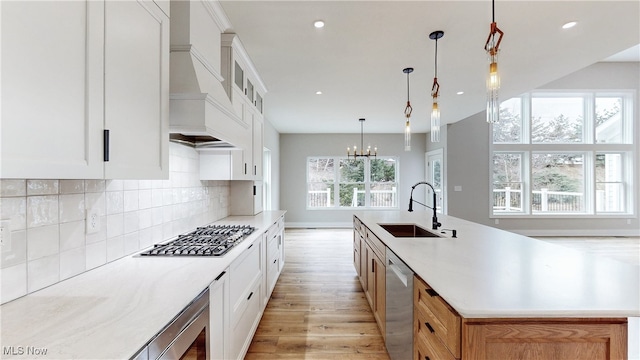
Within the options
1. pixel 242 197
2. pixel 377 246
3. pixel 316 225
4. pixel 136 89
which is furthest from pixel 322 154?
pixel 136 89

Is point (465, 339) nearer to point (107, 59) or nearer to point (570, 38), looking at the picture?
point (107, 59)

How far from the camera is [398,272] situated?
1680 millimetres

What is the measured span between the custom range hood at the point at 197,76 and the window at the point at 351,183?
18.5 feet

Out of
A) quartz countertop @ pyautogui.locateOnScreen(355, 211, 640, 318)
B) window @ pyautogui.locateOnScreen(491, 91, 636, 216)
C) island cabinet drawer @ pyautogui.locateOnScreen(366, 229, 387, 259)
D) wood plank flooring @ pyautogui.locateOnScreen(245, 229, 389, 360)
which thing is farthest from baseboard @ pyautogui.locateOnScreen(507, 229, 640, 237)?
quartz countertop @ pyautogui.locateOnScreen(355, 211, 640, 318)

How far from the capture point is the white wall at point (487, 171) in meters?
6.41

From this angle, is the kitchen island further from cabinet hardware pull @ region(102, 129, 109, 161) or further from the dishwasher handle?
cabinet hardware pull @ region(102, 129, 109, 161)

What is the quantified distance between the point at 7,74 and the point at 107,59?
373 mm

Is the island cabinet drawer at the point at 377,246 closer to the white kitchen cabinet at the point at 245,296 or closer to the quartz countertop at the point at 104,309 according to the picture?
the white kitchen cabinet at the point at 245,296

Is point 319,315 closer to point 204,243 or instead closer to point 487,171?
point 204,243

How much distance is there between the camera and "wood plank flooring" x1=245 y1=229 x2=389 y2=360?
2.13 m

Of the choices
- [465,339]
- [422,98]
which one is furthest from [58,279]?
[422,98]

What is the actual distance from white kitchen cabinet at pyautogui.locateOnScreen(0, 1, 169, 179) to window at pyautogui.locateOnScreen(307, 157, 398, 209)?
6.44 meters

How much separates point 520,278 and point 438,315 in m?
0.47

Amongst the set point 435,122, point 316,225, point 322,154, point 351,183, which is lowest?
point 316,225
